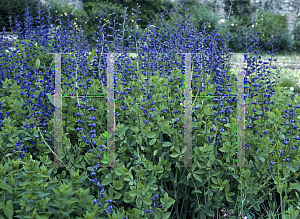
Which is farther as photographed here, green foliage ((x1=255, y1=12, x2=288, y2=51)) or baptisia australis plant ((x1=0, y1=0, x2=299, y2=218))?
green foliage ((x1=255, y1=12, x2=288, y2=51))

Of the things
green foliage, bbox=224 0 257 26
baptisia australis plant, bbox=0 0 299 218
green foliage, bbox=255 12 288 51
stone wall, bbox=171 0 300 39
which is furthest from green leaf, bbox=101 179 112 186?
green foliage, bbox=224 0 257 26

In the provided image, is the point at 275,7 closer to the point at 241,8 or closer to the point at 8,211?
the point at 241,8

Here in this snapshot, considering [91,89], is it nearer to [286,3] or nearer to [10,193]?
[10,193]

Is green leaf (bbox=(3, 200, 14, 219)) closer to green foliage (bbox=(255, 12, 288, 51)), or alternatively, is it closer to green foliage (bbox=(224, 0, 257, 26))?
green foliage (bbox=(255, 12, 288, 51))

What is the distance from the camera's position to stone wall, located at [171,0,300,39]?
56.5 ft

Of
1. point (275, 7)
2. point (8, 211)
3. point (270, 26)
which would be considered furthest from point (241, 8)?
point (8, 211)

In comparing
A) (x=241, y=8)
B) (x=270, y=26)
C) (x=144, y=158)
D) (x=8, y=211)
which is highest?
(x=241, y=8)

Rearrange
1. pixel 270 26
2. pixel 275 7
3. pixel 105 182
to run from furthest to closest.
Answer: pixel 275 7, pixel 270 26, pixel 105 182

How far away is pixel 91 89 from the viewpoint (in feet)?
8.50

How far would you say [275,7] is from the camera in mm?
17594

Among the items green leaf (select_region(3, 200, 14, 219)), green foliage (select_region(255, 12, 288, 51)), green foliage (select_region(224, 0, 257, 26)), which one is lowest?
green leaf (select_region(3, 200, 14, 219))

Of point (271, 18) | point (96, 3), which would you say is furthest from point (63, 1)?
point (271, 18)

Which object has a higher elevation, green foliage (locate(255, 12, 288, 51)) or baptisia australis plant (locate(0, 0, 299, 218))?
green foliage (locate(255, 12, 288, 51))

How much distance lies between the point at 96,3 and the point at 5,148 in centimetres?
1550
